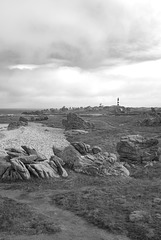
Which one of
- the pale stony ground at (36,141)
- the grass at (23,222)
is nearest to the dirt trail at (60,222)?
the grass at (23,222)

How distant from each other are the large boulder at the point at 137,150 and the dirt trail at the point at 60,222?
14951 mm

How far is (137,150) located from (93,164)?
8499mm

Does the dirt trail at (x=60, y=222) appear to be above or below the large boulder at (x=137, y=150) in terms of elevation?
below

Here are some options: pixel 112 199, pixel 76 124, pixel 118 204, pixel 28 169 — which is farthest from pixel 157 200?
pixel 76 124

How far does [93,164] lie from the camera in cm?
2467

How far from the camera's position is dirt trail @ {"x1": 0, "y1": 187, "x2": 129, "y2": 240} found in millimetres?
11845

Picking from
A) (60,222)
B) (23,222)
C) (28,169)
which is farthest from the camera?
(28,169)

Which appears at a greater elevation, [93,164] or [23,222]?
[93,164]

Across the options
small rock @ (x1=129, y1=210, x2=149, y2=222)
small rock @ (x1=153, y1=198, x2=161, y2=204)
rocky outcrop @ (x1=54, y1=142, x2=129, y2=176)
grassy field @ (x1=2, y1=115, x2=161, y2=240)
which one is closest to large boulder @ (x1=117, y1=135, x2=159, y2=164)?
rocky outcrop @ (x1=54, y1=142, x2=129, y2=176)

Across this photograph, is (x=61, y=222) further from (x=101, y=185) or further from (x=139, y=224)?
(x=101, y=185)

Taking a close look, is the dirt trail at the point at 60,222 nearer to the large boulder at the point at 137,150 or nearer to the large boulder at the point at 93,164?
the large boulder at the point at 93,164

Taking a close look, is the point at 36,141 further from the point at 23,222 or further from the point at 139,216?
the point at 139,216

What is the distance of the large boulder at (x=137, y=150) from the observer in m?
30.5

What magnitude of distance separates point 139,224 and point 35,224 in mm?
5312
